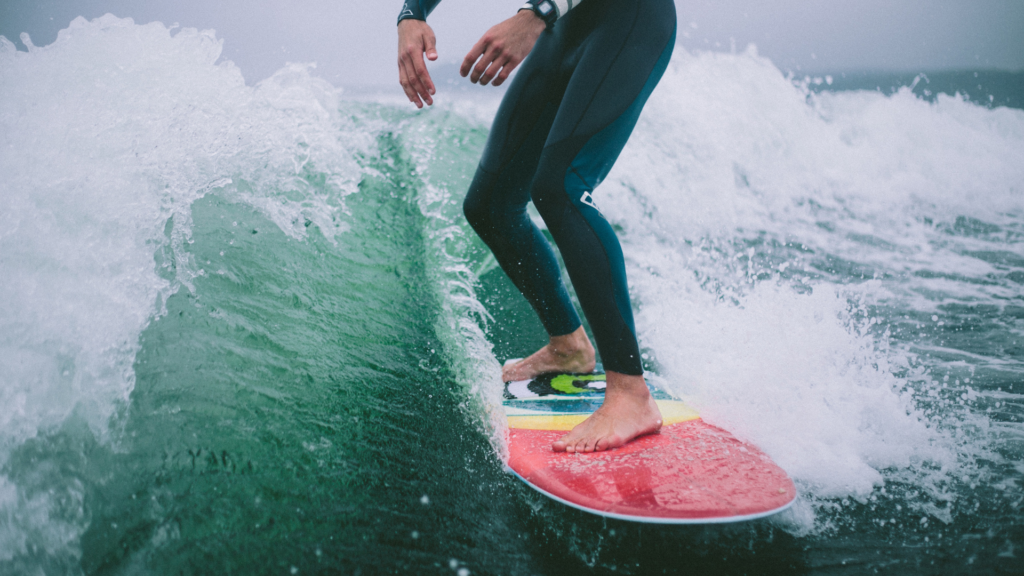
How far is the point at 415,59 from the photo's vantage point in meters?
1.32

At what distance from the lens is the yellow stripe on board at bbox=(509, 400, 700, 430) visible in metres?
1.61

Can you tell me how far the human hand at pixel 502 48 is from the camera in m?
1.24

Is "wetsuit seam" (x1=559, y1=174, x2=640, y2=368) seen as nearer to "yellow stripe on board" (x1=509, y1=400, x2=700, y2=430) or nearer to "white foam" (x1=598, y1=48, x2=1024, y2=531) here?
"yellow stripe on board" (x1=509, y1=400, x2=700, y2=430)

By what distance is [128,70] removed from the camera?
2.46m

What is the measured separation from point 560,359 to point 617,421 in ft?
1.79

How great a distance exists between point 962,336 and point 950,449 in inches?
45.7

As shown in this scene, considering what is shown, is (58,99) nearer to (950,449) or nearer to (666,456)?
(666,456)

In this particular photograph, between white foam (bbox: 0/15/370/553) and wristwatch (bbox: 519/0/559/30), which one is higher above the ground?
wristwatch (bbox: 519/0/559/30)

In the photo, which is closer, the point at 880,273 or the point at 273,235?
the point at 273,235

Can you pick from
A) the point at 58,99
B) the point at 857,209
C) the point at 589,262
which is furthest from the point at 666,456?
the point at 857,209

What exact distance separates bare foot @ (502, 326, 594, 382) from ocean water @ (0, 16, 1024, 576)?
0.12 m

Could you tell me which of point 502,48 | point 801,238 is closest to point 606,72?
point 502,48

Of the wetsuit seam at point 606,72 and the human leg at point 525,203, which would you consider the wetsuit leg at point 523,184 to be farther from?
the wetsuit seam at point 606,72

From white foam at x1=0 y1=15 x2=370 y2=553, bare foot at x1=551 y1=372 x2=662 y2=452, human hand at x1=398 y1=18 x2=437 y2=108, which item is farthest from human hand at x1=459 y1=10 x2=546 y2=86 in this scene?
white foam at x1=0 y1=15 x2=370 y2=553
